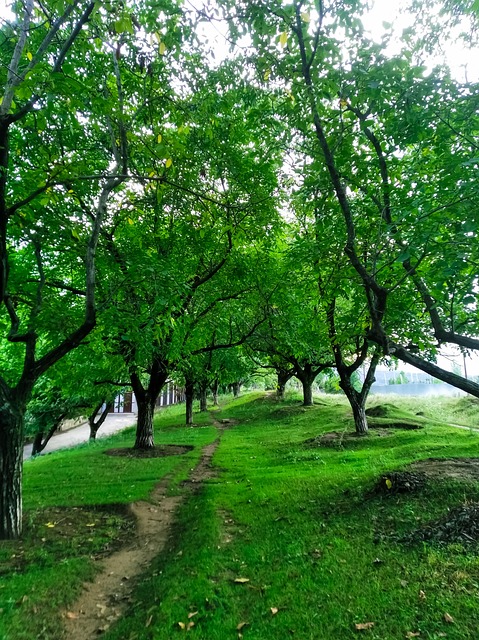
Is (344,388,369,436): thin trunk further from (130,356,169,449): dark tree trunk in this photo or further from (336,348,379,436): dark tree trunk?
(130,356,169,449): dark tree trunk

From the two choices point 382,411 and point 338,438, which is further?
point 382,411

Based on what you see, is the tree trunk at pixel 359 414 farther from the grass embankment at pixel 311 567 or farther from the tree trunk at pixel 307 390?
the tree trunk at pixel 307 390

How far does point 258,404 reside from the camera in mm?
32031

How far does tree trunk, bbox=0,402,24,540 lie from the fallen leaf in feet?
16.9

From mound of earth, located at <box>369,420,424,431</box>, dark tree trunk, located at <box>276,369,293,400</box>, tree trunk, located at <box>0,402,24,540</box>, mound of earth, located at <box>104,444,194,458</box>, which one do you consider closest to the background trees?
tree trunk, located at <box>0,402,24,540</box>

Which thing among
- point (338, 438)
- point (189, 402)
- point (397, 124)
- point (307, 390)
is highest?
point (397, 124)

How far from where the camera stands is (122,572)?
5.34m

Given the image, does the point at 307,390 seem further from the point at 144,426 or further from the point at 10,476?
the point at 10,476

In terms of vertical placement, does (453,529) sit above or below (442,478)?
below

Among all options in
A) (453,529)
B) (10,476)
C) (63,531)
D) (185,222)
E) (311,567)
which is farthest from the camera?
(185,222)

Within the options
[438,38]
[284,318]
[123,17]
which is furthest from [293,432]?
[123,17]

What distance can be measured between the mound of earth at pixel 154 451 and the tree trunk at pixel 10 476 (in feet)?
23.5

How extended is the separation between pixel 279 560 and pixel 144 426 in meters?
9.97

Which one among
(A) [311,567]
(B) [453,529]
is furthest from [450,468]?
(A) [311,567]
